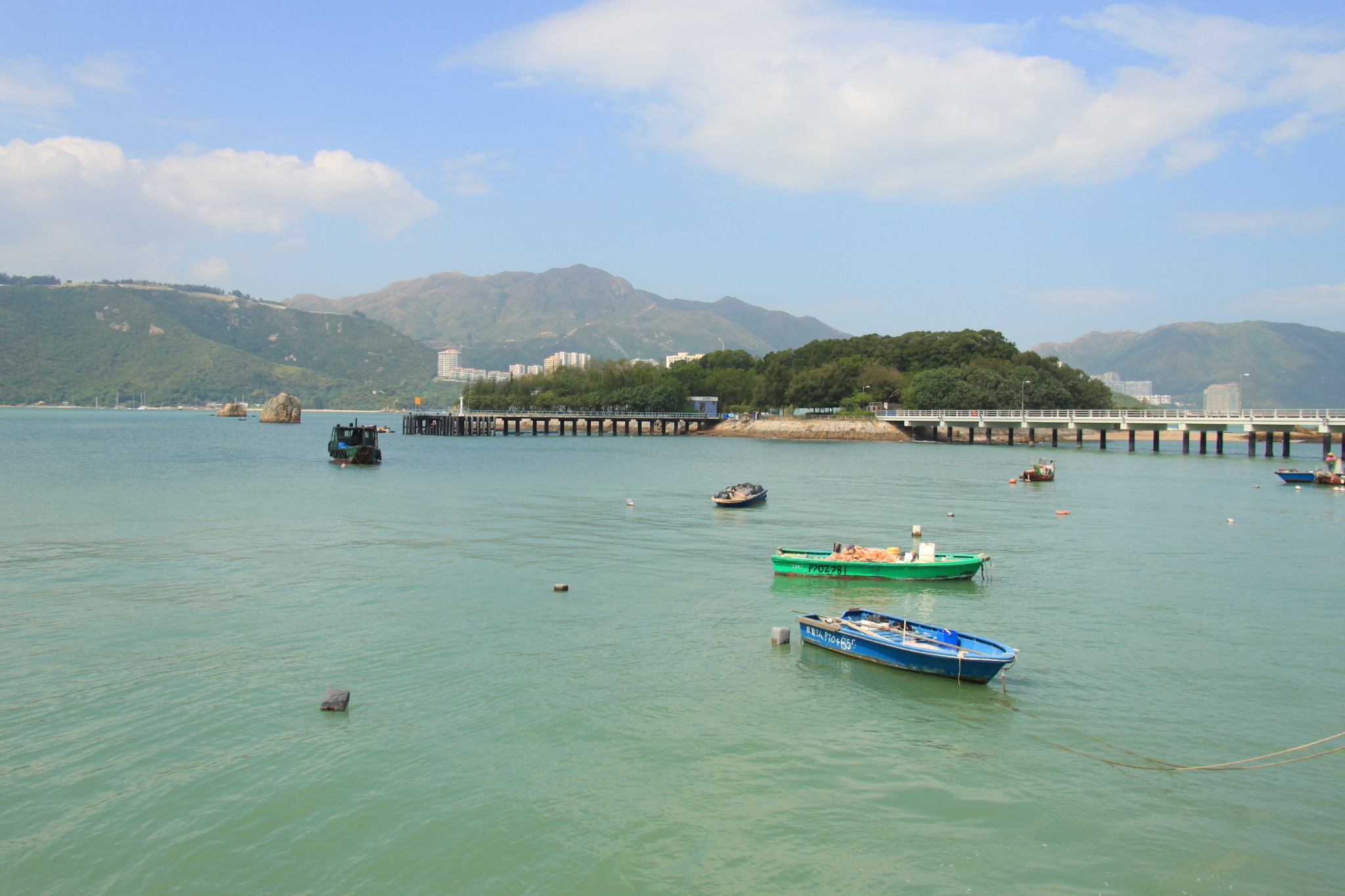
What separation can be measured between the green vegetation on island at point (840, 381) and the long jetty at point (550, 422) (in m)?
4.65

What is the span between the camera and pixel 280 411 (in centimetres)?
15950

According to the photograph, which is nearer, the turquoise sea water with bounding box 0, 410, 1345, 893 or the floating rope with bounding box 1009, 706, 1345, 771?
the turquoise sea water with bounding box 0, 410, 1345, 893

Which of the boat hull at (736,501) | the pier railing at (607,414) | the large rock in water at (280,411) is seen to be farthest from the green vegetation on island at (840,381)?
the boat hull at (736,501)

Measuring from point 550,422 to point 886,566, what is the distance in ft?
432

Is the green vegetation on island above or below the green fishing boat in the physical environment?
above

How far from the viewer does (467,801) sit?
35.3 feet

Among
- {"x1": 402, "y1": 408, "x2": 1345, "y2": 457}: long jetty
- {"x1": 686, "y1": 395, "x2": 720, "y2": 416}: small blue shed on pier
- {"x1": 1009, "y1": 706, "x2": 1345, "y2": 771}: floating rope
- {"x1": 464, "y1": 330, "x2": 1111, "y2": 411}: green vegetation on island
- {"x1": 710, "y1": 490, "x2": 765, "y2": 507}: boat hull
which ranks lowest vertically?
{"x1": 1009, "y1": 706, "x2": 1345, "y2": 771}: floating rope

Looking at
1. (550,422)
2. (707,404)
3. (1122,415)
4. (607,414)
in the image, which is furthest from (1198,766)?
(550,422)

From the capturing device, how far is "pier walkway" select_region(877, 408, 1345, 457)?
79.6 metres

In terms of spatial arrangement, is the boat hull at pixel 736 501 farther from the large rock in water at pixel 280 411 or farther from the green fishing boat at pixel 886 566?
the large rock in water at pixel 280 411

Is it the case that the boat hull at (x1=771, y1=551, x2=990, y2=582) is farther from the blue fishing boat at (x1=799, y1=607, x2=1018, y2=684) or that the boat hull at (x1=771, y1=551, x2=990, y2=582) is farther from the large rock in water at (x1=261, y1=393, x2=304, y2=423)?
the large rock in water at (x1=261, y1=393, x2=304, y2=423)

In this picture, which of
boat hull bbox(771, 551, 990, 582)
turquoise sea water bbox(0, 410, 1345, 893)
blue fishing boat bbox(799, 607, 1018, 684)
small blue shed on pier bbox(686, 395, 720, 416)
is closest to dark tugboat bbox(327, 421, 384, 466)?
turquoise sea water bbox(0, 410, 1345, 893)

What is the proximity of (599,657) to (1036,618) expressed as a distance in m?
11.1

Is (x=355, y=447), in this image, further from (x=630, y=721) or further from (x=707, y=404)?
(x=707, y=404)
